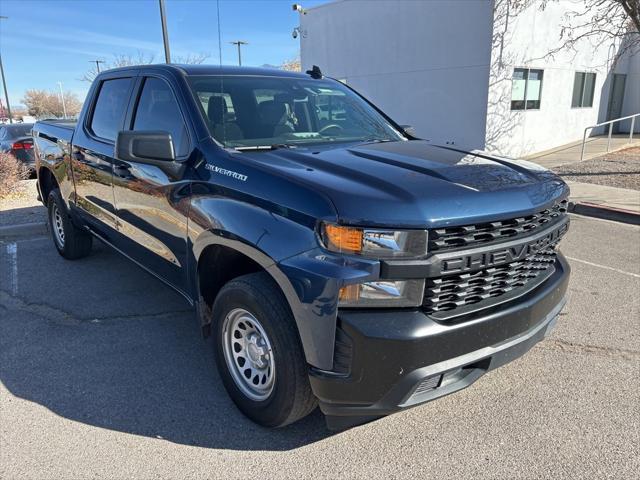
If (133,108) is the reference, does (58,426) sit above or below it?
below

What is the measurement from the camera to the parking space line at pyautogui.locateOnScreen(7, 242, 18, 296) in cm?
508

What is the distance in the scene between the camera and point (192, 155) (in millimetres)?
3068

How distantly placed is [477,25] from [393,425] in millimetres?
12727

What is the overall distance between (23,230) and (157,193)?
4.93 meters

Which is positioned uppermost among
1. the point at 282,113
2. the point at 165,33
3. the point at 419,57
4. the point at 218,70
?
the point at 165,33

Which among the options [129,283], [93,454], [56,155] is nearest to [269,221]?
[93,454]

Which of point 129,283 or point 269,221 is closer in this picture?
point 269,221

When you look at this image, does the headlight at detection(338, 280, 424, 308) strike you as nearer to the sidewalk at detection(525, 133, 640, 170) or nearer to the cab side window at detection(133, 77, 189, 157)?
the cab side window at detection(133, 77, 189, 157)

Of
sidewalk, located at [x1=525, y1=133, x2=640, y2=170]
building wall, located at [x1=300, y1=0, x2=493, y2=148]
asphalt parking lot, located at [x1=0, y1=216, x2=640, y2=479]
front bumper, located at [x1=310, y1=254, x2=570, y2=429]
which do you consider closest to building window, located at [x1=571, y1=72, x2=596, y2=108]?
sidewalk, located at [x1=525, y1=133, x2=640, y2=170]

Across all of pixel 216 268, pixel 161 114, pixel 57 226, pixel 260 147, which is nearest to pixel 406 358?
pixel 216 268

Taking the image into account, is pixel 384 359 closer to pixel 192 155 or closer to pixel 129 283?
pixel 192 155

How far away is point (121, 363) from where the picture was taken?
356cm

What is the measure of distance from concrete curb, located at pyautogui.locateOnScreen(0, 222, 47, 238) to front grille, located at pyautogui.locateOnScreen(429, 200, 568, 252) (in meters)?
6.73

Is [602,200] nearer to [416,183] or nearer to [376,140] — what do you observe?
[376,140]
